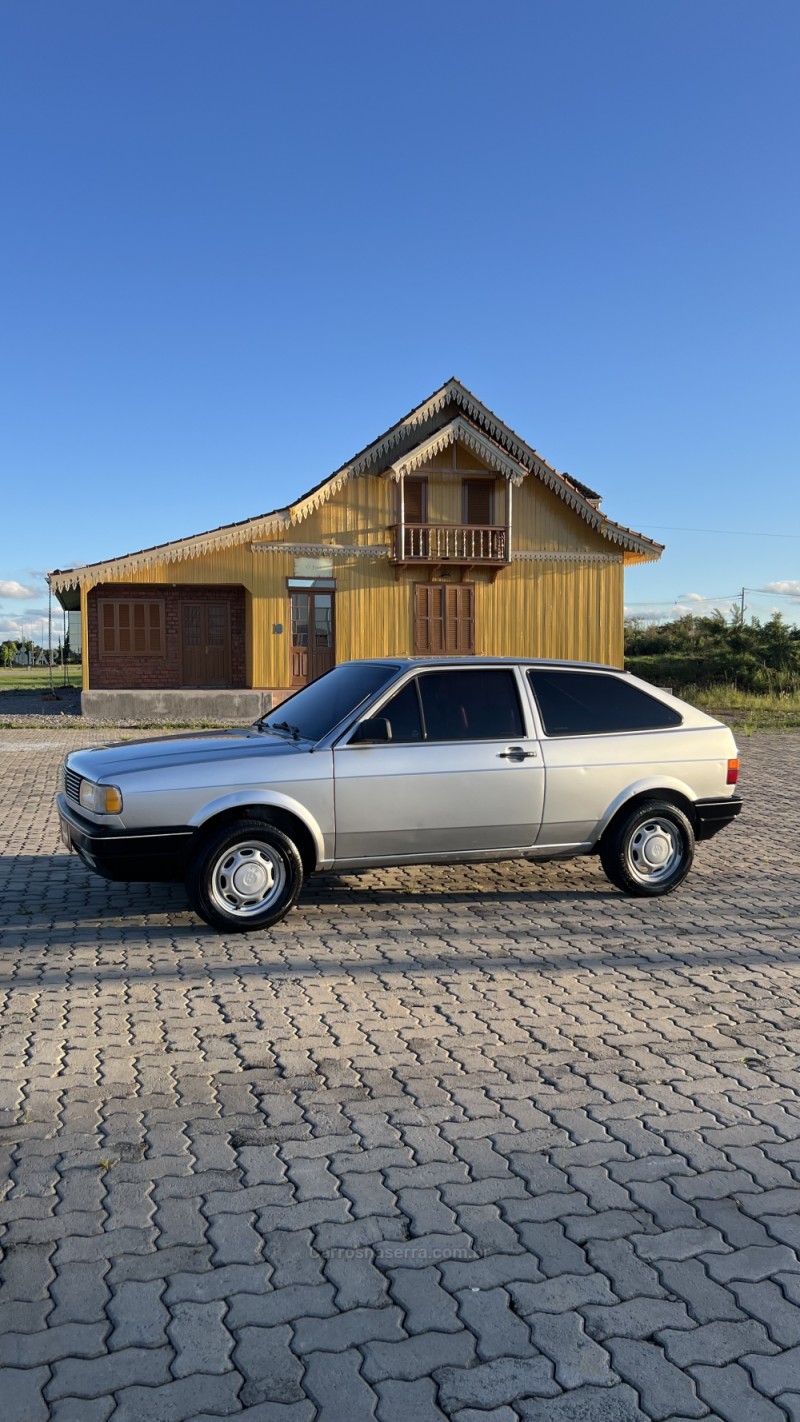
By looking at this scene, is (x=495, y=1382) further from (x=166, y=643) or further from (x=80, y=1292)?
(x=166, y=643)

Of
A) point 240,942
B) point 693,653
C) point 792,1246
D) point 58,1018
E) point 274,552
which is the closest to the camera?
point 792,1246

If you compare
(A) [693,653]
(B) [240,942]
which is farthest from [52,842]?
(A) [693,653]

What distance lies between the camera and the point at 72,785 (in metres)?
7.20

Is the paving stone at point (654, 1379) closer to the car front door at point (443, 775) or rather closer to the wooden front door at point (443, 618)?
the car front door at point (443, 775)

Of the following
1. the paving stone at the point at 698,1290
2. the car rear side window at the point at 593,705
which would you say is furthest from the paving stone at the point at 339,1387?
the car rear side window at the point at 593,705

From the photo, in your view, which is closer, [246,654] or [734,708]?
[246,654]

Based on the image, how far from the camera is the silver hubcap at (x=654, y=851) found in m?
7.56

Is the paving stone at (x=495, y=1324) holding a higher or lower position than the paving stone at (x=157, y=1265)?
lower

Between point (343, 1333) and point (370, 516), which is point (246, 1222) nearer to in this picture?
point (343, 1333)

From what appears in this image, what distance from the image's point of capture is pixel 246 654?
28.1m

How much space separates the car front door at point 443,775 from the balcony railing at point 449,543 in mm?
21037

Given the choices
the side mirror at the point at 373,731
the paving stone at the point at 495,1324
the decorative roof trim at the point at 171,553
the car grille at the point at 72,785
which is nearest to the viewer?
the paving stone at the point at 495,1324

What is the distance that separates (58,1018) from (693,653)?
4343cm

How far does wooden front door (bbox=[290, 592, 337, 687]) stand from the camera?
2820 cm
